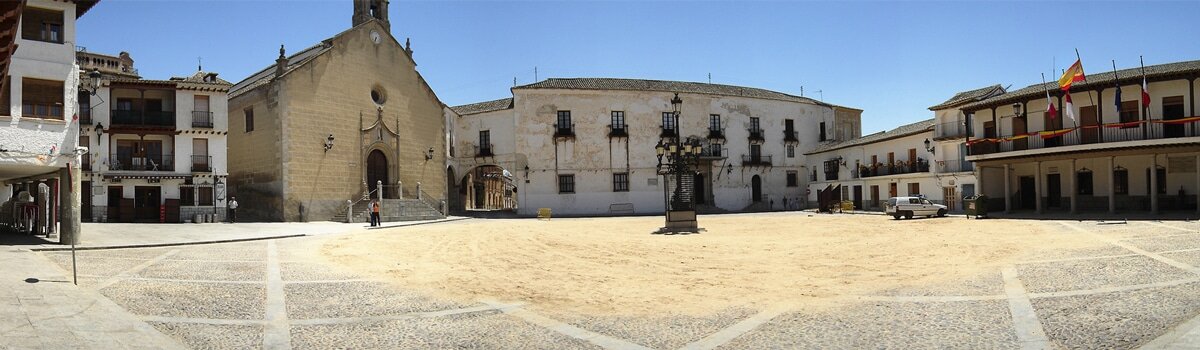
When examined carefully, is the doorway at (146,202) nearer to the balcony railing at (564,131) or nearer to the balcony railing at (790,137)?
the balcony railing at (564,131)

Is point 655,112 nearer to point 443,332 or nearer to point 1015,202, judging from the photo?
point 1015,202

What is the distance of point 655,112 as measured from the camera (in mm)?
45281

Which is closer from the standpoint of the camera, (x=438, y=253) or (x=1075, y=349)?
(x=1075, y=349)

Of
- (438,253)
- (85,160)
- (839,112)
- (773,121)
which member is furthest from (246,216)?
(839,112)

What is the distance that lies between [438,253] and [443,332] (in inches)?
329

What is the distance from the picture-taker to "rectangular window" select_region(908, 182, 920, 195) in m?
38.1

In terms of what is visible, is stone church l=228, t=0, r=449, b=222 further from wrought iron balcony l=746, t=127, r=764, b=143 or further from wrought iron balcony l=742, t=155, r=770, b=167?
wrought iron balcony l=746, t=127, r=764, b=143

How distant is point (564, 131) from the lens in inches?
1698

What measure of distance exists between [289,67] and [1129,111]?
36.1 m

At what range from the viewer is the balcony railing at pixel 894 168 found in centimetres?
3744

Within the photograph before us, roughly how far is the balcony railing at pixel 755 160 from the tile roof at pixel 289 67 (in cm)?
2839

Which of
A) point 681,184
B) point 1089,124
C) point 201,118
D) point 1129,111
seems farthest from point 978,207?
point 201,118

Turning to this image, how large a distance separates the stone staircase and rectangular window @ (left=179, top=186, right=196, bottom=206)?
5.52 m

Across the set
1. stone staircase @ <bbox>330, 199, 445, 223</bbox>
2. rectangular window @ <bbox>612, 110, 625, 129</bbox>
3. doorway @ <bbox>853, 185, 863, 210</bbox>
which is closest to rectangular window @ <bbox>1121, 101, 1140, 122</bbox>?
doorway @ <bbox>853, 185, 863, 210</bbox>
